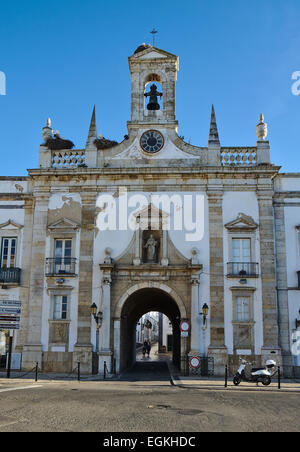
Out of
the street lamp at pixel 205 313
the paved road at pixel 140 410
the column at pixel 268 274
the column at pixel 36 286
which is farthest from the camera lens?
the column at pixel 36 286

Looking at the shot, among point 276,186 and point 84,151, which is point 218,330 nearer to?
point 276,186

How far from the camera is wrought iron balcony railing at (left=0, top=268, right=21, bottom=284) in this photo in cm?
2345

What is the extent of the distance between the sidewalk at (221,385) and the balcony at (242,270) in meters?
4.59

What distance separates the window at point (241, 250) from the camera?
74.9 ft

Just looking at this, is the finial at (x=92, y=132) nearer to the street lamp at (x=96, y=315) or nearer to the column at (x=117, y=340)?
the street lamp at (x=96, y=315)

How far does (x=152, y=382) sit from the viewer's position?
19422mm

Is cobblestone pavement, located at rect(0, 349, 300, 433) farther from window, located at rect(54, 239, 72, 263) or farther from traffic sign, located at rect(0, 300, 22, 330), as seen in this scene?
window, located at rect(54, 239, 72, 263)

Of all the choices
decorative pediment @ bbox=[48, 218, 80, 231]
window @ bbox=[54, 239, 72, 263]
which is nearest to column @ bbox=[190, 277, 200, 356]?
window @ bbox=[54, 239, 72, 263]

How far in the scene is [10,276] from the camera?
23500mm

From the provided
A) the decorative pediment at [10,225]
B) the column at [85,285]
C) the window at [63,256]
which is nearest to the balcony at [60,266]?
the window at [63,256]

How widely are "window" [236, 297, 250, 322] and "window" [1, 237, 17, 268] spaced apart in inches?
429
